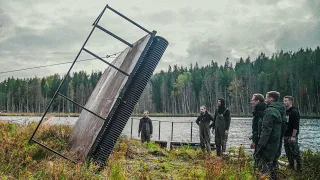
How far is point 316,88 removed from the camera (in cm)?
9462

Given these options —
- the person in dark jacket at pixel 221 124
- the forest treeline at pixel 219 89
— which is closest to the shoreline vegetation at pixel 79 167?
the person in dark jacket at pixel 221 124

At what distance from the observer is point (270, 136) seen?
6.42m

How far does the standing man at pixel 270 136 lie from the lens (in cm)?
630

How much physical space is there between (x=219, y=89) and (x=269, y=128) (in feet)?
363

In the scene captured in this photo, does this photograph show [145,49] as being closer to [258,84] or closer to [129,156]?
[129,156]

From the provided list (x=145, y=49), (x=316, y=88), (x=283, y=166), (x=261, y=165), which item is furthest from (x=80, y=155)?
(x=316, y=88)

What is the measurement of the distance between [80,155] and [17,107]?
13141 cm

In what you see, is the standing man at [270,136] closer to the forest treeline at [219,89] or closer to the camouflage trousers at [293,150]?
the camouflage trousers at [293,150]

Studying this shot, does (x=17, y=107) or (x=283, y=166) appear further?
(x=17, y=107)

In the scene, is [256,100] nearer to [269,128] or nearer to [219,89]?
[269,128]

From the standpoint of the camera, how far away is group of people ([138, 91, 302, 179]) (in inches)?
250

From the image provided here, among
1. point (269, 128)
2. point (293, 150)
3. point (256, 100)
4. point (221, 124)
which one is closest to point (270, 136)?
point (269, 128)

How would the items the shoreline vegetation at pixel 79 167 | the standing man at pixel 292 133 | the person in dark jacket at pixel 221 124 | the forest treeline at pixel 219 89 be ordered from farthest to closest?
the forest treeline at pixel 219 89 < the person in dark jacket at pixel 221 124 < the standing man at pixel 292 133 < the shoreline vegetation at pixel 79 167

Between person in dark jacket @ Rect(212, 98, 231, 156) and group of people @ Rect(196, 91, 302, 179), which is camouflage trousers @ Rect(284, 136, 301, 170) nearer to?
group of people @ Rect(196, 91, 302, 179)
